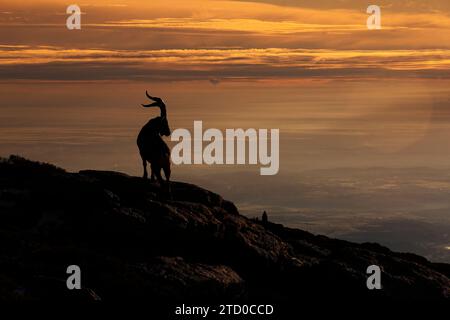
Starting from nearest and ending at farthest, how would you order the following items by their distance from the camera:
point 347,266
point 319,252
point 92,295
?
point 92,295 → point 347,266 → point 319,252

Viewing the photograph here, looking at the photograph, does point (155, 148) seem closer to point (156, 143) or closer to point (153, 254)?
point (156, 143)

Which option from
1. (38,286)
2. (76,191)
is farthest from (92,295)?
(76,191)

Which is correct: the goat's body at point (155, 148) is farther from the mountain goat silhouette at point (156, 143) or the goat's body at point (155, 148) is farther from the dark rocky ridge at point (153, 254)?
the dark rocky ridge at point (153, 254)

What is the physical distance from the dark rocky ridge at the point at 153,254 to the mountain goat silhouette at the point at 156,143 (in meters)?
1.25

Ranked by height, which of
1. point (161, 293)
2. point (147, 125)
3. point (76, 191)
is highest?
point (147, 125)

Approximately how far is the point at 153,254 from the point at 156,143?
6497 millimetres

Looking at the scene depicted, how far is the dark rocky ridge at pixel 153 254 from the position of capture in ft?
106

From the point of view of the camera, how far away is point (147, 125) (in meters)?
40.3

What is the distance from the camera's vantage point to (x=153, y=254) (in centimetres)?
3541

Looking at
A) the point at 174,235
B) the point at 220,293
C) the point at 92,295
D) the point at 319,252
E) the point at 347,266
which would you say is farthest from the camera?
the point at 319,252

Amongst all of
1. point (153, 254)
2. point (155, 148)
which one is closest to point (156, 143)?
point (155, 148)

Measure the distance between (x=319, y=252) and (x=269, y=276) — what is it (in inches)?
187
